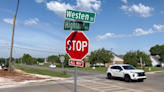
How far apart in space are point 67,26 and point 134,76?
1103 cm

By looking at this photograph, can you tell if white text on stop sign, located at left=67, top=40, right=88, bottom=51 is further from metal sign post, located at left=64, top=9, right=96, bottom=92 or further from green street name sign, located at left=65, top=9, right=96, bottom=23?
green street name sign, located at left=65, top=9, right=96, bottom=23

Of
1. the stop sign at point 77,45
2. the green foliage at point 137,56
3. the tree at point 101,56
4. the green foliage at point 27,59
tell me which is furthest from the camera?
the green foliage at point 27,59

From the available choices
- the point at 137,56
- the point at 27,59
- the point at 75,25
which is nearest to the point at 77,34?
the point at 75,25

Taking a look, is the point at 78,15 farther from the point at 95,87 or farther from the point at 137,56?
the point at 137,56

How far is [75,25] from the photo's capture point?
454 centimetres

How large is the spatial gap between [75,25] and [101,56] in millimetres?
51578

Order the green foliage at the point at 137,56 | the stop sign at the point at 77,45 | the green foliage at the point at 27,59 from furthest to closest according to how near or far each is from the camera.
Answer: the green foliage at the point at 27,59 < the green foliage at the point at 137,56 < the stop sign at the point at 77,45

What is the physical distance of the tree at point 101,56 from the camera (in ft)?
181

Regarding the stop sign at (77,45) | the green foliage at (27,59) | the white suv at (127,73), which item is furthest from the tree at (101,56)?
the green foliage at (27,59)

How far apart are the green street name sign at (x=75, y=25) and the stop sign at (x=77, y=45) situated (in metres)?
0.16

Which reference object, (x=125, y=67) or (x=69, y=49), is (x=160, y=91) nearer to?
(x=125, y=67)

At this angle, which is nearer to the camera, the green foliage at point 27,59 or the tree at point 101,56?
the tree at point 101,56

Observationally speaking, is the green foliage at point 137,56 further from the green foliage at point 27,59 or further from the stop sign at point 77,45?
the green foliage at point 27,59

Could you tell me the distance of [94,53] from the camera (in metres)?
57.1
